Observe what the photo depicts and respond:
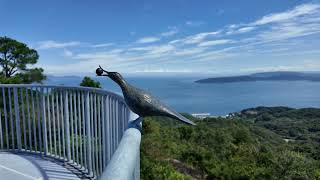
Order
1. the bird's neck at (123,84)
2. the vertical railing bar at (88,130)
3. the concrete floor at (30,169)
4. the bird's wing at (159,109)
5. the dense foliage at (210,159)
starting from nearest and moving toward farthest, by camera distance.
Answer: the bird's wing at (159,109)
the bird's neck at (123,84)
the concrete floor at (30,169)
the vertical railing bar at (88,130)
the dense foliage at (210,159)

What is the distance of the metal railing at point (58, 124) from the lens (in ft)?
11.1

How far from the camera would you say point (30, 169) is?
347 cm

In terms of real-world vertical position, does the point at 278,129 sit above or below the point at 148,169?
below

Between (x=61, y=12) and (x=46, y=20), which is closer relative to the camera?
(x=46, y=20)

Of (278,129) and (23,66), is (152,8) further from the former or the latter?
(23,66)

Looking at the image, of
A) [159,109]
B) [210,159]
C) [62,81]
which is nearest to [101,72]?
[159,109]

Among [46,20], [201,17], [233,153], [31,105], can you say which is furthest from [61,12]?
[201,17]

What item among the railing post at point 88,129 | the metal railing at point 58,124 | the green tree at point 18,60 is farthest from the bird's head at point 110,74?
the green tree at point 18,60

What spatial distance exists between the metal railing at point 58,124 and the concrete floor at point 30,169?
0.16 m

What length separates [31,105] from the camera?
394 cm

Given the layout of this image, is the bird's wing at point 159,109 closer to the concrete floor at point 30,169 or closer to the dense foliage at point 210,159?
the concrete floor at point 30,169

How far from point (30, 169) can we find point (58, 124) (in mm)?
552

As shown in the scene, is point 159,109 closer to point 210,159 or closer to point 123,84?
point 123,84

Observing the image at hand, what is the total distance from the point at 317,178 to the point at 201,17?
2690 inches
